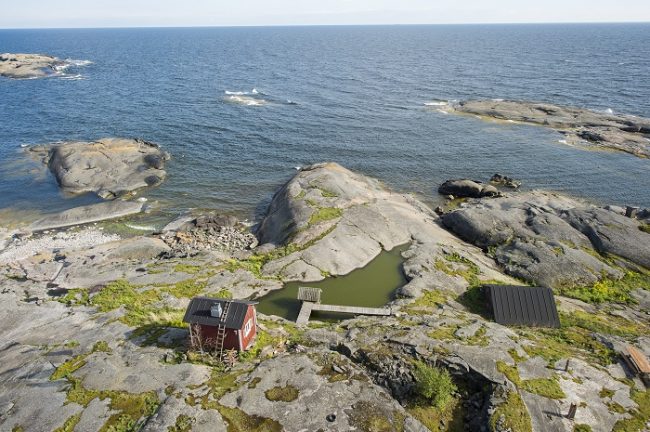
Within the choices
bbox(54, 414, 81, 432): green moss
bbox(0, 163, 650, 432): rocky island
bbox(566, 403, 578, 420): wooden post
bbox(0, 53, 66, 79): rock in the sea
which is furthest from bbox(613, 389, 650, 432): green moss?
bbox(0, 53, 66, 79): rock in the sea

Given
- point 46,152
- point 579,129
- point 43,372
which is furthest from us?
point 579,129

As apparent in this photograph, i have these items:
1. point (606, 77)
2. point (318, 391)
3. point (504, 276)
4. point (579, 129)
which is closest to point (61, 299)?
point (318, 391)

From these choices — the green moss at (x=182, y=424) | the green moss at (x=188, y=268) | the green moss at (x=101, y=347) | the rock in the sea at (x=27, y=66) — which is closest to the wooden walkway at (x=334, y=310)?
the green moss at (x=188, y=268)

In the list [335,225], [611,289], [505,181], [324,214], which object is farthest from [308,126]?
[611,289]

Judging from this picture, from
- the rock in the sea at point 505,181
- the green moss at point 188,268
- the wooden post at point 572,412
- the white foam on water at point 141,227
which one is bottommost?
the white foam on water at point 141,227

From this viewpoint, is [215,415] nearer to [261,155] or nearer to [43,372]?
[43,372]

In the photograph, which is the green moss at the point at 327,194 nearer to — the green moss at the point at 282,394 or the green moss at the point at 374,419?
the green moss at the point at 282,394
